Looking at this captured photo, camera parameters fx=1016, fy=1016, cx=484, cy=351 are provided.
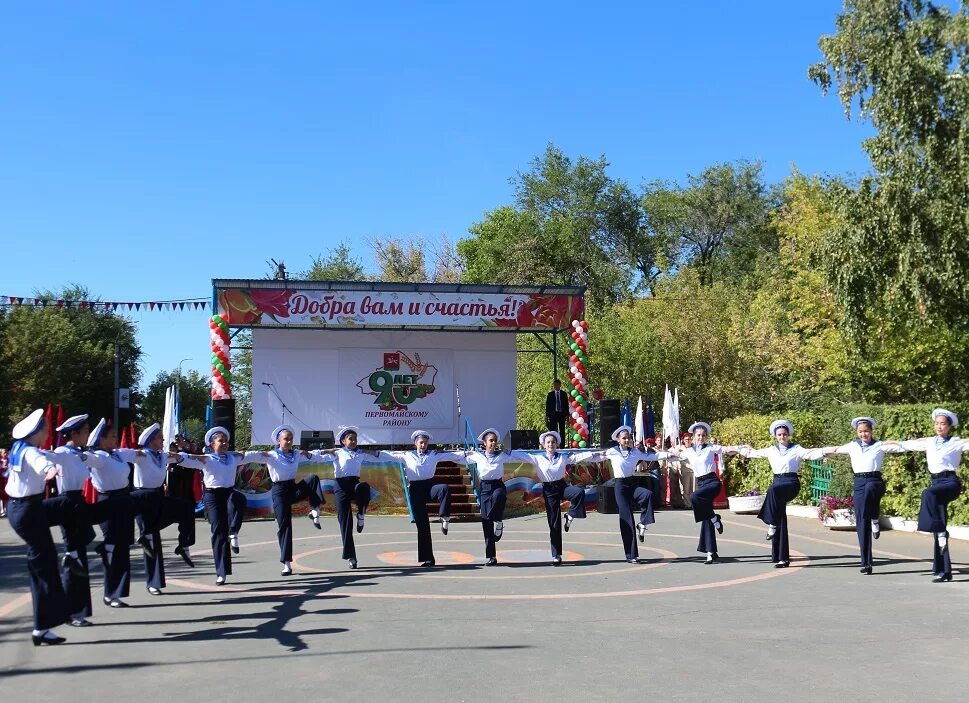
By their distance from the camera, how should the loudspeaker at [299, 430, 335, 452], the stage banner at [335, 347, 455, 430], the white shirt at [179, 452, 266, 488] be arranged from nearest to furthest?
the white shirt at [179, 452, 266, 488] < the loudspeaker at [299, 430, 335, 452] < the stage banner at [335, 347, 455, 430]

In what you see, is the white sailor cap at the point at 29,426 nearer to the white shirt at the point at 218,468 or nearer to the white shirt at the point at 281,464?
the white shirt at the point at 218,468

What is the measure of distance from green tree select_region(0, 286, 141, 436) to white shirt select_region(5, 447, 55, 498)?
148ft

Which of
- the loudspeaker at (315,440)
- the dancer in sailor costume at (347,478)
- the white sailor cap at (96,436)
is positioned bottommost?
the dancer in sailor costume at (347,478)

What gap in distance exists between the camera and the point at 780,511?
14375 mm

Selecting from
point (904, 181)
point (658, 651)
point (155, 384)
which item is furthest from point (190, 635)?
point (155, 384)

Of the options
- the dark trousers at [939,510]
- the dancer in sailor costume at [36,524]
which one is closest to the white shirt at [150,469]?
the dancer in sailor costume at [36,524]

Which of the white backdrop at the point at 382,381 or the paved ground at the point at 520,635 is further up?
the white backdrop at the point at 382,381

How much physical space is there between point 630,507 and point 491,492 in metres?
2.07

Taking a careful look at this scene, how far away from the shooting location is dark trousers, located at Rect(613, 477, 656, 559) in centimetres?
1480

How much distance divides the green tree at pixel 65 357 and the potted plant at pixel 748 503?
38.5 metres

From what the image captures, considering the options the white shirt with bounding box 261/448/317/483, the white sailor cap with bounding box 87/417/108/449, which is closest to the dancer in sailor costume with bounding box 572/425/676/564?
the white shirt with bounding box 261/448/317/483

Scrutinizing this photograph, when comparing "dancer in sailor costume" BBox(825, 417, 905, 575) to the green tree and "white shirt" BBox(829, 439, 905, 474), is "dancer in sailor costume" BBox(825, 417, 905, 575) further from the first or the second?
the green tree

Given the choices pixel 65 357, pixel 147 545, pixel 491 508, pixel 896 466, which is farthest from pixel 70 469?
pixel 65 357

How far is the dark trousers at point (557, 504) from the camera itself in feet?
49.0
